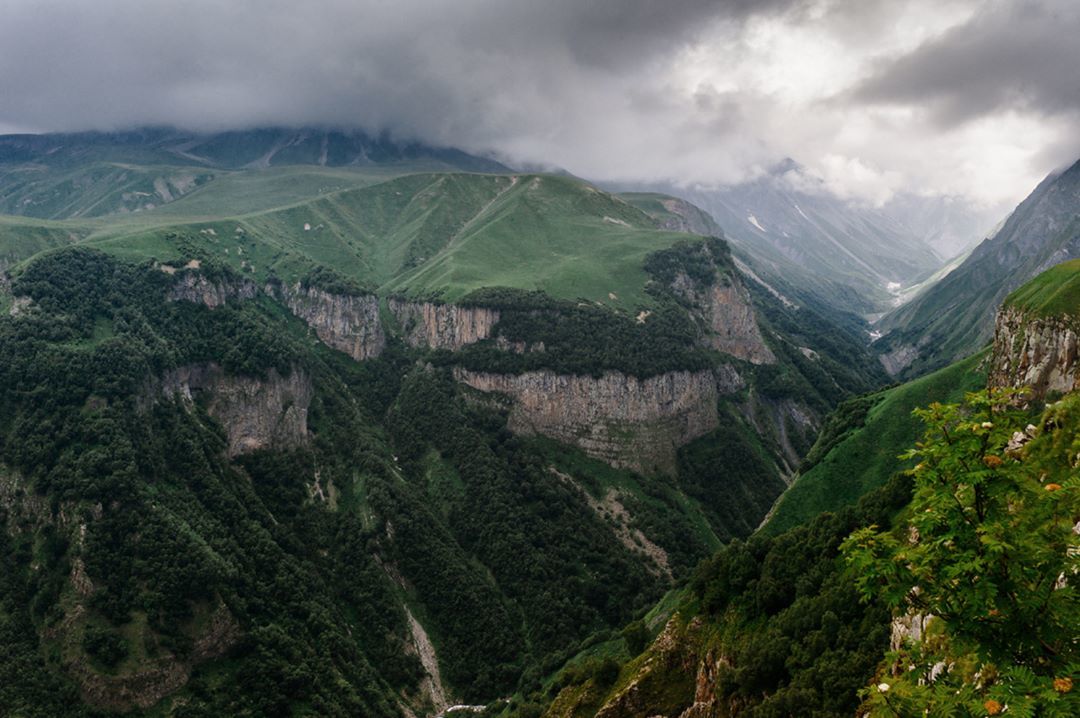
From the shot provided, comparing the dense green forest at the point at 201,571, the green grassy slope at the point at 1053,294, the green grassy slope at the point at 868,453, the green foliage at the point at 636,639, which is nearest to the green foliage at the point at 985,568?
the green grassy slope at the point at 1053,294

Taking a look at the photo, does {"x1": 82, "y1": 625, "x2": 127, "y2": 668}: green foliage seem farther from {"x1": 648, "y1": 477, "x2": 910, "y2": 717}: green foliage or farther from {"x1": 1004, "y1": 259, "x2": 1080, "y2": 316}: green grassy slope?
{"x1": 1004, "y1": 259, "x2": 1080, "y2": 316}: green grassy slope

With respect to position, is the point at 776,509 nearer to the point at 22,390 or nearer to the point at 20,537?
the point at 20,537

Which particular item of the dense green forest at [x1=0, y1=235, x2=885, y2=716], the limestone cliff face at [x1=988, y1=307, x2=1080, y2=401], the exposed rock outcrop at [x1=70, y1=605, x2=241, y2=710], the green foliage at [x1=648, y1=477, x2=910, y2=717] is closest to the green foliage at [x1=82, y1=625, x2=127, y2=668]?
the dense green forest at [x1=0, y1=235, x2=885, y2=716]

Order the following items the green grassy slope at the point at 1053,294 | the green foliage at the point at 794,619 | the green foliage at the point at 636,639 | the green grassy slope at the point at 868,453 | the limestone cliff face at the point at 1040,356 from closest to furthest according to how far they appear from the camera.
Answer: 1. the green foliage at the point at 794,619
2. the limestone cliff face at the point at 1040,356
3. the green grassy slope at the point at 1053,294
4. the green foliage at the point at 636,639
5. the green grassy slope at the point at 868,453

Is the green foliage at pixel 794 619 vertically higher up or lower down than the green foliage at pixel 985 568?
lower down

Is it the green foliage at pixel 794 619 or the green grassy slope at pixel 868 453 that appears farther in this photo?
the green grassy slope at pixel 868 453

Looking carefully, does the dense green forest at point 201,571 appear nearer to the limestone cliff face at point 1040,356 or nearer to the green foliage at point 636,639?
the green foliage at point 636,639
